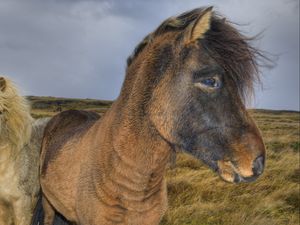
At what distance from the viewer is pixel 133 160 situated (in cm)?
353

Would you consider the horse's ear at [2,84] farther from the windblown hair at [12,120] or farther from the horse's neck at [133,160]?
the horse's neck at [133,160]

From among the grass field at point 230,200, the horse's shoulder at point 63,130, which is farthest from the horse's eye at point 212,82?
the grass field at point 230,200

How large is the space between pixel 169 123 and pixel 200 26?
0.77 metres

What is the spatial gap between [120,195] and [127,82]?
96 cm

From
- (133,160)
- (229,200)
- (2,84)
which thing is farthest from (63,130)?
(229,200)

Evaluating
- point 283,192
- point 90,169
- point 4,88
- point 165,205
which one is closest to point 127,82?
point 90,169

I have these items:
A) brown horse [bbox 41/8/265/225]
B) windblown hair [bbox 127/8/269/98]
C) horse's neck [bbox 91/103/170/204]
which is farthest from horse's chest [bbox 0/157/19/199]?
windblown hair [bbox 127/8/269/98]

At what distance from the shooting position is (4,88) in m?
5.61

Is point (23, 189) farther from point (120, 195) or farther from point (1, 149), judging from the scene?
point (120, 195)

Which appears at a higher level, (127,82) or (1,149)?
(127,82)

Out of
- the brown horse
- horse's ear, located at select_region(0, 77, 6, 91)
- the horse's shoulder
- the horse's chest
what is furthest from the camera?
horse's ear, located at select_region(0, 77, 6, 91)

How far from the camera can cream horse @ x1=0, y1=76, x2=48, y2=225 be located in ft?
17.9

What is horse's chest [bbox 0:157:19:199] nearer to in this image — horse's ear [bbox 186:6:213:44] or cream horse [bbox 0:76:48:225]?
cream horse [bbox 0:76:48:225]

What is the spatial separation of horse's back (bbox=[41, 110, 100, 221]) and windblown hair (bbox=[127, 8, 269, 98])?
1581 millimetres
